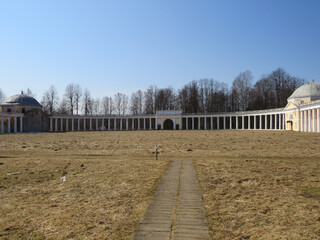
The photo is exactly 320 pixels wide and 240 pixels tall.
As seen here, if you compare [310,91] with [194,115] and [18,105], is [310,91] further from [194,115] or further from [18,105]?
[18,105]

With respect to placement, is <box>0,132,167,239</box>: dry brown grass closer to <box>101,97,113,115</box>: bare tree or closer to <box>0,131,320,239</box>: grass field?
<box>0,131,320,239</box>: grass field

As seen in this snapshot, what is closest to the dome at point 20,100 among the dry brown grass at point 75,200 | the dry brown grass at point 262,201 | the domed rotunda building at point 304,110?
the domed rotunda building at point 304,110

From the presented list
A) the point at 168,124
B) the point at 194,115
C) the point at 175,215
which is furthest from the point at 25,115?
the point at 175,215

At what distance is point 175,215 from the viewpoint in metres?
6.12

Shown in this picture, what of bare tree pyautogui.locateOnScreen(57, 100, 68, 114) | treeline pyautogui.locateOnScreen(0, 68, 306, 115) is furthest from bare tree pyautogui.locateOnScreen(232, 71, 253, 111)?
bare tree pyautogui.locateOnScreen(57, 100, 68, 114)

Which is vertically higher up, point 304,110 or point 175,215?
point 304,110

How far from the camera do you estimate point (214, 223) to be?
5.74 m

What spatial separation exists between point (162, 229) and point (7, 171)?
10002mm

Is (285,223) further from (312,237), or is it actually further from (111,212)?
(111,212)

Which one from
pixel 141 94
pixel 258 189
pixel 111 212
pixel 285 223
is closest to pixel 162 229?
pixel 111 212

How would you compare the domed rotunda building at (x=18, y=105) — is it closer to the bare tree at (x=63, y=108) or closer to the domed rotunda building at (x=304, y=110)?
the bare tree at (x=63, y=108)

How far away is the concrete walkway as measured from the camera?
515 centimetres

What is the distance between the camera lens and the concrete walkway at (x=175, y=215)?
16.9 ft

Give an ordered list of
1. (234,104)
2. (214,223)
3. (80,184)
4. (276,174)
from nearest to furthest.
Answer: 1. (214,223)
2. (80,184)
3. (276,174)
4. (234,104)
